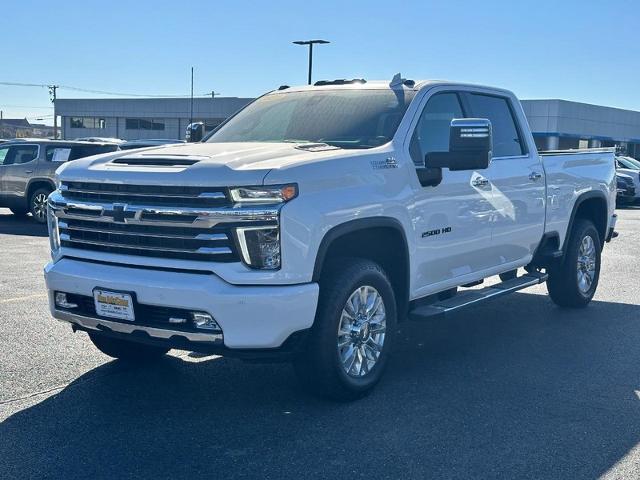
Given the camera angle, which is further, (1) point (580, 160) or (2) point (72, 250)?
(1) point (580, 160)

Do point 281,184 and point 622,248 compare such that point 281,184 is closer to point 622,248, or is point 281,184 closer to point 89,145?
point 622,248

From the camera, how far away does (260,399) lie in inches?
203

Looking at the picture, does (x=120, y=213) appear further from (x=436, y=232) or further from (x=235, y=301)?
(x=436, y=232)

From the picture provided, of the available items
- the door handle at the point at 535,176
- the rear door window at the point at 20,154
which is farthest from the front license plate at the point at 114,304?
the rear door window at the point at 20,154

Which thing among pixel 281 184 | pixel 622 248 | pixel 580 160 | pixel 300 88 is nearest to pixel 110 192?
pixel 281 184

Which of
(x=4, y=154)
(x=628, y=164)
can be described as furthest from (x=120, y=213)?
(x=628, y=164)

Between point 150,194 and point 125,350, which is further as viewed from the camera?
point 125,350

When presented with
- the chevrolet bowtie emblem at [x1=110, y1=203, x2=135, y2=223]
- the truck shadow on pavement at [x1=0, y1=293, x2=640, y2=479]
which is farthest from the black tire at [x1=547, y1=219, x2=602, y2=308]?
the chevrolet bowtie emblem at [x1=110, y1=203, x2=135, y2=223]

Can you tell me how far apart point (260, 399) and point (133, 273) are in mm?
1183

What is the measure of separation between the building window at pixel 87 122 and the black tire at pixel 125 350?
7480 cm

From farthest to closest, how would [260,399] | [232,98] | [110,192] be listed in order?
[232,98] < [260,399] < [110,192]

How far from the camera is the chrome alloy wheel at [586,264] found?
8.33 metres

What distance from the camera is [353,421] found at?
478 cm

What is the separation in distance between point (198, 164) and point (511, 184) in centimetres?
310
